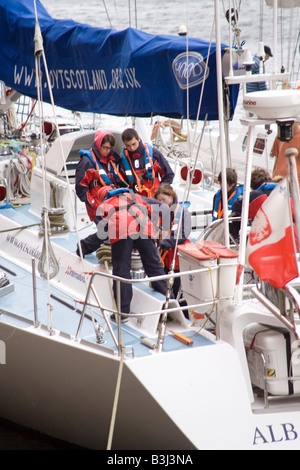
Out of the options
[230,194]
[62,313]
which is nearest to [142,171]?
[230,194]

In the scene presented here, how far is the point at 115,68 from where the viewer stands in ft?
19.9

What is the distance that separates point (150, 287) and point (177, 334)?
29.7 inches

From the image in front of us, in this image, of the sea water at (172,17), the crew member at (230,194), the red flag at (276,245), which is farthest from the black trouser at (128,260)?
the sea water at (172,17)

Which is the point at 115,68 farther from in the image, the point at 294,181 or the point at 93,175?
the point at 294,181

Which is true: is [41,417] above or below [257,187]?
below

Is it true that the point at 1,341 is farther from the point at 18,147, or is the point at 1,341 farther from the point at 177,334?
the point at 18,147

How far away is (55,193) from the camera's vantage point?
706 centimetres

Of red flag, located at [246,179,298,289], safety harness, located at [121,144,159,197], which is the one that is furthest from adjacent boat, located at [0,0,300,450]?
safety harness, located at [121,144,159,197]

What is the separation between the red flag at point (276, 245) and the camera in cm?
434

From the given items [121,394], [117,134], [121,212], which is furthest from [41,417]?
[117,134]

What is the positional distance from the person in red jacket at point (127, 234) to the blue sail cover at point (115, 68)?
0.99m

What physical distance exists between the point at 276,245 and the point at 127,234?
1124 mm

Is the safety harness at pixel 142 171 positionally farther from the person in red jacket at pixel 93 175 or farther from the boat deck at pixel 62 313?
the boat deck at pixel 62 313

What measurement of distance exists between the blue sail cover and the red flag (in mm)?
1411
